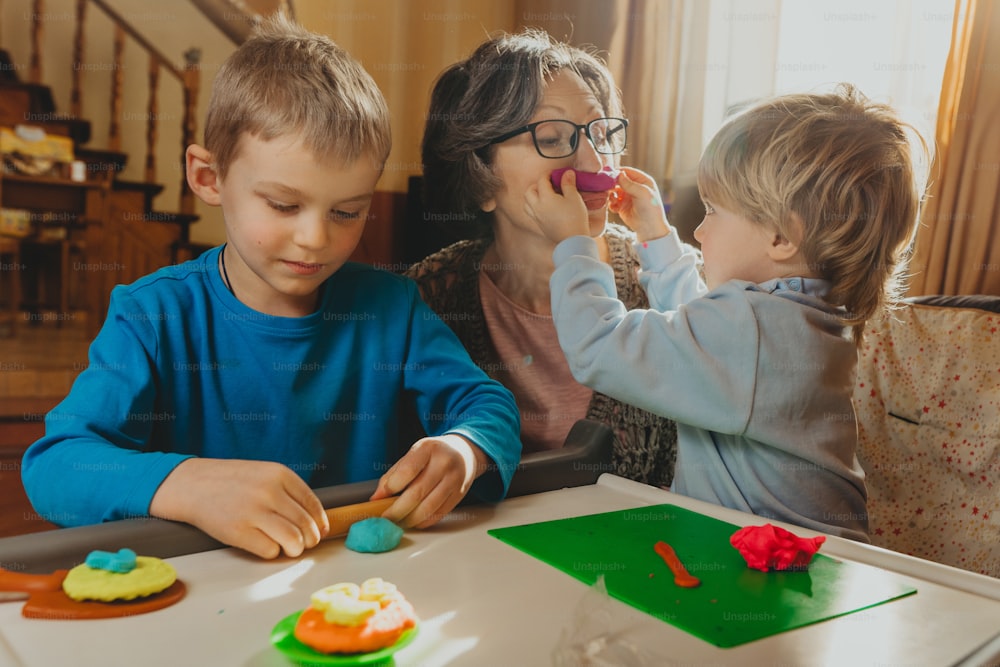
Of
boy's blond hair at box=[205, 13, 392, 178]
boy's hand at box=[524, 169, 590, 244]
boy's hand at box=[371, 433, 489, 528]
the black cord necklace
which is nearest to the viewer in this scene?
boy's hand at box=[371, 433, 489, 528]

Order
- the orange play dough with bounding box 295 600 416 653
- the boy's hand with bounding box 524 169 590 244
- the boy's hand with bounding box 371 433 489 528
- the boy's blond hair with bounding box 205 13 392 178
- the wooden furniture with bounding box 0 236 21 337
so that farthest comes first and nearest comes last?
1. the wooden furniture with bounding box 0 236 21 337
2. the boy's hand with bounding box 524 169 590 244
3. the boy's blond hair with bounding box 205 13 392 178
4. the boy's hand with bounding box 371 433 489 528
5. the orange play dough with bounding box 295 600 416 653

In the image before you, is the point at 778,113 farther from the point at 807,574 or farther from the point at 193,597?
the point at 193,597

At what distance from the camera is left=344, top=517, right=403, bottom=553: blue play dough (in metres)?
0.77

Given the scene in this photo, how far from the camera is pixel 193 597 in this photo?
656 mm

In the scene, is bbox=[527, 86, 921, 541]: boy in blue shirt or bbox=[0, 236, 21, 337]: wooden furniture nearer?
bbox=[527, 86, 921, 541]: boy in blue shirt

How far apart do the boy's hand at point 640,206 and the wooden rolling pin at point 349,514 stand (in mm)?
823

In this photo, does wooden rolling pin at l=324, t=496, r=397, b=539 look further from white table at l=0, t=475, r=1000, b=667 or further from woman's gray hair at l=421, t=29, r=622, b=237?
woman's gray hair at l=421, t=29, r=622, b=237

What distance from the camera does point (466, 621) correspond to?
626 mm

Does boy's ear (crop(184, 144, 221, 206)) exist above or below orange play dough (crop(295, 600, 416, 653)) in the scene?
above

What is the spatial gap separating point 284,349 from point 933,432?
1108 mm

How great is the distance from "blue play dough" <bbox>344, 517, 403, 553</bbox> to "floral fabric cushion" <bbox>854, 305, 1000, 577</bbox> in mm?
1042

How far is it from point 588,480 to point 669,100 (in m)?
1.70

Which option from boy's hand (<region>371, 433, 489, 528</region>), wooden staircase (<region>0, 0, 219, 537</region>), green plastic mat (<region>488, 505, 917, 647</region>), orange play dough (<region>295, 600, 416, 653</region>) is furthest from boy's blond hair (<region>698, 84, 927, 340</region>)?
wooden staircase (<region>0, 0, 219, 537</region>)

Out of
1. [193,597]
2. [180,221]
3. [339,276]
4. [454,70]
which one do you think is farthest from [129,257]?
[193,597]
